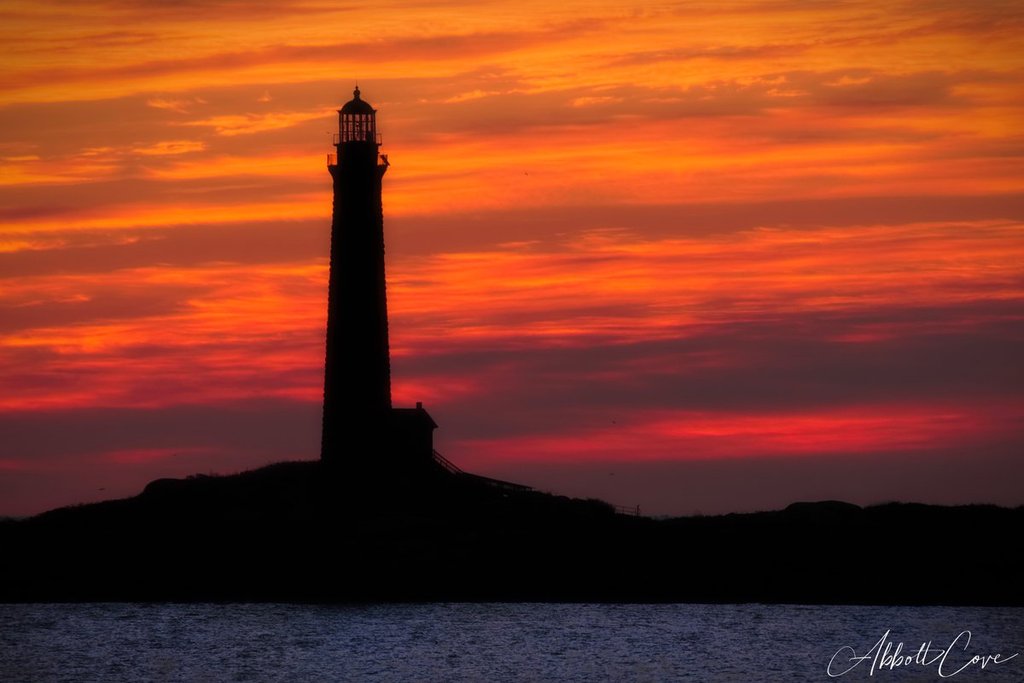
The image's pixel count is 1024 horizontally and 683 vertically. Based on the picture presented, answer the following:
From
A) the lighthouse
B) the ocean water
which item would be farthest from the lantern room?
the ocean water

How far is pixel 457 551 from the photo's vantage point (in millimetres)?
96062

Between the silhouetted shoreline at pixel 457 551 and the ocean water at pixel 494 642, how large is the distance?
4.17 ft

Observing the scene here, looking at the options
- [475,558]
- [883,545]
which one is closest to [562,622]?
[475,558]

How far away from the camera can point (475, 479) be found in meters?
103

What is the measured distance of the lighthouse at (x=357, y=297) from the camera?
88375mm

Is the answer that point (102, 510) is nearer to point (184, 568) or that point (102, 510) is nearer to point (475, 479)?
point (184, 568)

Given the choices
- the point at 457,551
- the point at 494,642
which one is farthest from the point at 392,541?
the point at 494,642

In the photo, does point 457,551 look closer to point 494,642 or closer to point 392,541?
point 392,541

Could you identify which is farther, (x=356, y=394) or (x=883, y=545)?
(x=883, y=545)

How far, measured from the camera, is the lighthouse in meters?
88.4

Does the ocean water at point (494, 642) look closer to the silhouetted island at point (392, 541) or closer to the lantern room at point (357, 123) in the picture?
the silhouetted island at point (392, 541)

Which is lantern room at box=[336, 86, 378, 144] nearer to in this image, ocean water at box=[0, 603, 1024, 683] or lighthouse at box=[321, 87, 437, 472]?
lighthouse at box=[321, 87, 437, 472]

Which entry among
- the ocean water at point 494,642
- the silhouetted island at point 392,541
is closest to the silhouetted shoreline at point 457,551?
the silhouetted island at point 392,541

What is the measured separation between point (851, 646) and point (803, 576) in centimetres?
1071
